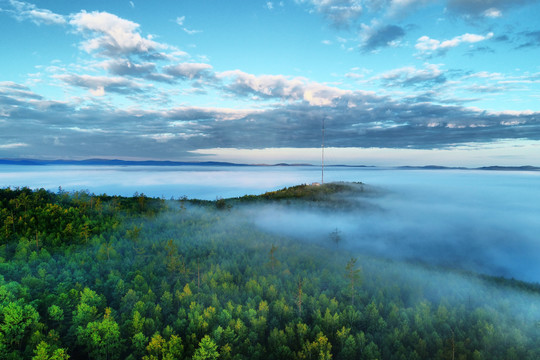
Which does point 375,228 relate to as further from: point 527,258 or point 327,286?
point 327,286

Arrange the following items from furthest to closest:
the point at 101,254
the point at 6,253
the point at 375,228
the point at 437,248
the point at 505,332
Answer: the point at 375,228
the point at 437,248
the point at 101,254
the point at 6,253
the point at 505,332

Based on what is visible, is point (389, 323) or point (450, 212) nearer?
point (389, 323)

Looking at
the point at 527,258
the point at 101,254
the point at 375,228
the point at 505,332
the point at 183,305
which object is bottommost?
the point at 527,258

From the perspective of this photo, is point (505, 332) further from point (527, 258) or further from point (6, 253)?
point (527, 258)

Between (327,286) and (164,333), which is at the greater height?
(164,333)

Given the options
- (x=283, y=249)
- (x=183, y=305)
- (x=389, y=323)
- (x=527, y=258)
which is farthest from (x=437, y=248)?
(x=183, y=305)

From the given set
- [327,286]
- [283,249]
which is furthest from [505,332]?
[283,249]

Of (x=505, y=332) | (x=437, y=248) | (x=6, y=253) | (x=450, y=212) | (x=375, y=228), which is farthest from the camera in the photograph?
(x=450, y=212)
